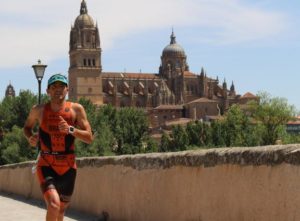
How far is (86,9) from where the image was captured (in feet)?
582

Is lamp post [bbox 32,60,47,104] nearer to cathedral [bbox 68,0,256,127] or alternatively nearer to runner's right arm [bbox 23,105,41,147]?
runner's right arm [bbox 23,105,41,147]

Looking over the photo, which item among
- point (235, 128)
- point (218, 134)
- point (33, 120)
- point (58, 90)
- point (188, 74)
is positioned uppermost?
point (188, 74)

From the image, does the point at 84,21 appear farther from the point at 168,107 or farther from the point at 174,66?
the point at 168,107

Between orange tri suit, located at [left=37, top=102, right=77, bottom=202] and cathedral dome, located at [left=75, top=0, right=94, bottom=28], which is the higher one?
cathedral dome, located at [left=75, top=0, right=94, bottom=28]

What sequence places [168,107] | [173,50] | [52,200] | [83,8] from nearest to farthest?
[52,200] → [168,107] → [83,8] → [173,50]

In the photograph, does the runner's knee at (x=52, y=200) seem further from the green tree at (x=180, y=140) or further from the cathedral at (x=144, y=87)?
the cathedral at (x=144, y=87)

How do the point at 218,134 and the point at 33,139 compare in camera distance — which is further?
the point at 218,134

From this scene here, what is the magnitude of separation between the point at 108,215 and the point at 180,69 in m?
177

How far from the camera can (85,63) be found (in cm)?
16538

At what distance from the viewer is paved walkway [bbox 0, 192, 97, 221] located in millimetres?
9680

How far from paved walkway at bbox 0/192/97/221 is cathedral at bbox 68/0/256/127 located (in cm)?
13934

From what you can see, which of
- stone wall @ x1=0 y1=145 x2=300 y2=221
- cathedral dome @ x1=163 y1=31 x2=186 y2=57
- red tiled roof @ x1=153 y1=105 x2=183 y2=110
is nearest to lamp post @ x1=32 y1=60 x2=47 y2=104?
stone wall @ x1=0 y1=145 x2=300 y2=221

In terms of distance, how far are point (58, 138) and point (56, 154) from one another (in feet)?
0.46

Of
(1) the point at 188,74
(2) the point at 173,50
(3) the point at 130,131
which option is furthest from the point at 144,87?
(3) the point at 130,131
